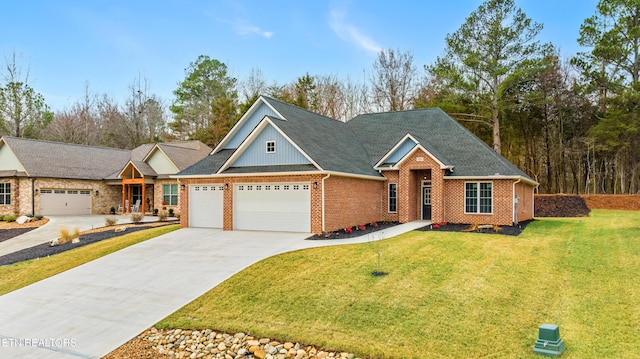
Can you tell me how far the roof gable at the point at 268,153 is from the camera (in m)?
17.2

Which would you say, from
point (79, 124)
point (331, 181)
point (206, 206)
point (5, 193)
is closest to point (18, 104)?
point (79, 124)

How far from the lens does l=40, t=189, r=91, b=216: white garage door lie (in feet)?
90.9

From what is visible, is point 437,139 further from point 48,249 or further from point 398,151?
point 48,249

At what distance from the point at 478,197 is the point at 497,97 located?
1535cm

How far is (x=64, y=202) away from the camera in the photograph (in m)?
28.8

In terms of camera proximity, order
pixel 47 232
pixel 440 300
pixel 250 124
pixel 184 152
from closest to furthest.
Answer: pixel 440 300, pixel 250 124, pixel 47 232, pixel 184 152

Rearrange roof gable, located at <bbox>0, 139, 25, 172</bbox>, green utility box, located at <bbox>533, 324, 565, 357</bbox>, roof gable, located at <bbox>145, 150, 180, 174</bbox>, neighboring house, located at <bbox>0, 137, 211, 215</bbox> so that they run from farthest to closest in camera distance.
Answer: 1. roof gable, located at <bbox>145, 150, 180, 174</bbox>
2. roof gable, located at <bbox>0, 139, 25, 172</bbox>
3. neighboring house, located at <bbox>0, 137, 211, 215</bbox>
4. green utility box, located at <bbox>533, 324, 565, 357</bbox>

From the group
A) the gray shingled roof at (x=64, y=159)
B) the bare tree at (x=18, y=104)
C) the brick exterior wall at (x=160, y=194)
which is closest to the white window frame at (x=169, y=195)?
the brick exterior wall at (x=160, y=194)

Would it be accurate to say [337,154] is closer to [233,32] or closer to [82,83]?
[233,32]

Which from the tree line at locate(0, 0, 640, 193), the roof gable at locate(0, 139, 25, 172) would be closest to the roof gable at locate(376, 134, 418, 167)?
the tree line at locate(0, 0, 640, 193)

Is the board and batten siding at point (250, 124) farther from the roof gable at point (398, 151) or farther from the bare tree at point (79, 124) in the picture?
the bare tree at point (79, 124)

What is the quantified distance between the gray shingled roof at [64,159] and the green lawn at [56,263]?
14.6m

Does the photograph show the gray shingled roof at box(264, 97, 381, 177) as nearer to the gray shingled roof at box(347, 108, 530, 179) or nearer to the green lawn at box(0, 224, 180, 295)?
the gray shingled roof at box(347, 108, 530, 179)

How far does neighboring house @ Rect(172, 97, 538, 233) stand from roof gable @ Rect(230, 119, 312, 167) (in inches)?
1.7
